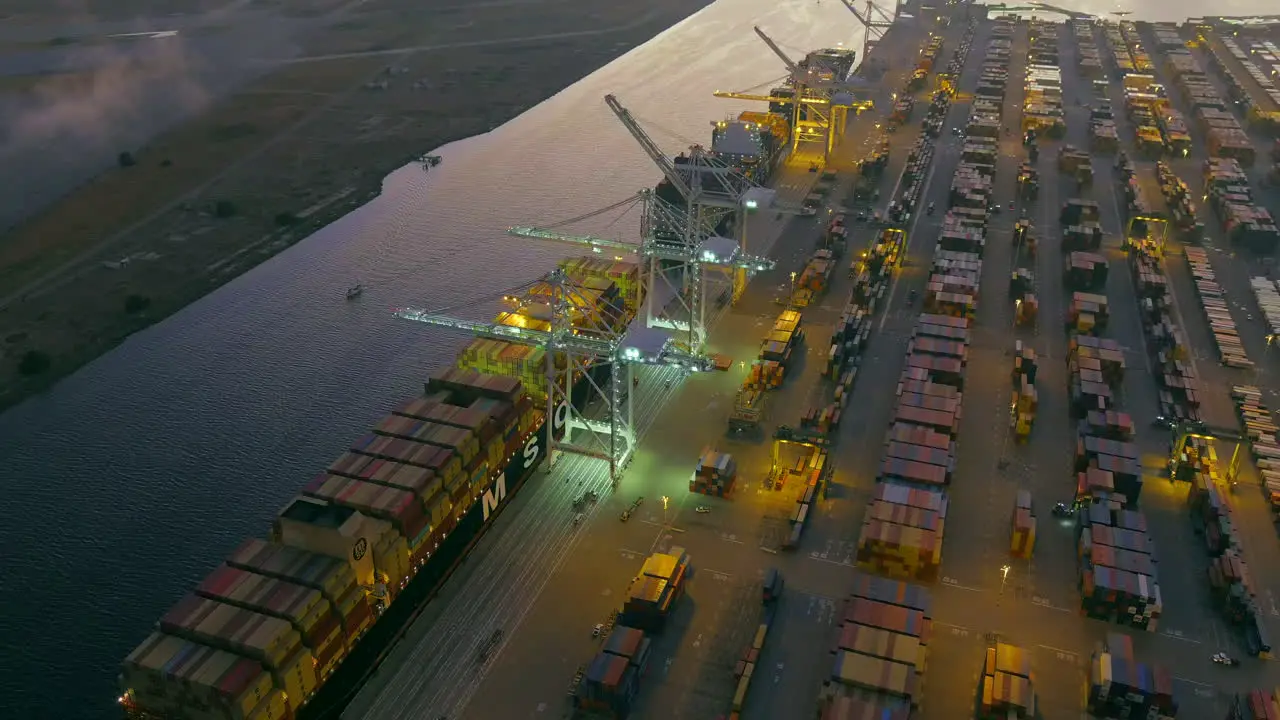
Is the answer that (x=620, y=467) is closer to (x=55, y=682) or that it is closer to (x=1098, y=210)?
(x=55, y=682)

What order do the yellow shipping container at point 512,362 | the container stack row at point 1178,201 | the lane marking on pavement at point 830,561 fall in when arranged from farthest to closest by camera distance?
the container stack row at point 1178,201
the yellow shipping container at point 512,362
the lane marking on pavement at point 830,561

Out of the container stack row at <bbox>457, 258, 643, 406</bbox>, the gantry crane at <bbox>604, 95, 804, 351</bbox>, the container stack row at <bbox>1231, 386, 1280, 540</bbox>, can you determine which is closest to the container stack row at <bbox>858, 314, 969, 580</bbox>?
the gantry crane at <bbox>604, 95, 804, 351</bbox>

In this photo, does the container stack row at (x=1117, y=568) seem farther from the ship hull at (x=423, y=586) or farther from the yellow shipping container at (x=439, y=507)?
the yellow shipping container at (x=439, y=507)

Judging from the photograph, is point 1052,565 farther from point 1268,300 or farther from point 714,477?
point 1268,300

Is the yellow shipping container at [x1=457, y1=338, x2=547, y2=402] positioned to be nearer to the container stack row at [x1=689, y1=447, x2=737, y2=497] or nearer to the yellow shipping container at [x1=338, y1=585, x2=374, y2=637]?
the container stack row at [x1=689, y1=447, x2=737, y2=497]

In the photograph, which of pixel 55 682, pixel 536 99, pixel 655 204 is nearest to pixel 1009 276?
pixel 655 204

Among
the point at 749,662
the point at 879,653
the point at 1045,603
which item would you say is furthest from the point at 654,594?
the point at 1045,603

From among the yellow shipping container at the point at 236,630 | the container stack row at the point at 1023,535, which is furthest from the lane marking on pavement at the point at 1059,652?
the yellow shipping container at the point at 236,630

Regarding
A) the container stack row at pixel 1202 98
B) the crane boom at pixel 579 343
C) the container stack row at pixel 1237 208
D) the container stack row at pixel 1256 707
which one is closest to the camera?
the container stack row at pixel 1256 707
